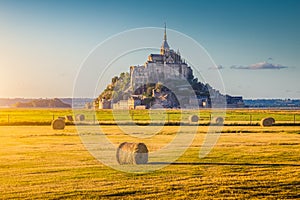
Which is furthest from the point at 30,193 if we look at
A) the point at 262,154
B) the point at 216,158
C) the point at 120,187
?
the point at 262,154

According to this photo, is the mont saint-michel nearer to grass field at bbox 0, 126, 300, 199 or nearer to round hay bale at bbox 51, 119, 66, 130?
round hay bale at bbox 51, 119, 66, 130

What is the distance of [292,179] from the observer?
64.3 ft

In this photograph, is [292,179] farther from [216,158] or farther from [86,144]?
[86,144]

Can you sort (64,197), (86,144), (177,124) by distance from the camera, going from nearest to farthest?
(64,197), (86,144), (177,124)

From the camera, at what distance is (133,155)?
23547 mm

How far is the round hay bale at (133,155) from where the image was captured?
23.5 metres

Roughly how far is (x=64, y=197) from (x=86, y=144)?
60.3 ft

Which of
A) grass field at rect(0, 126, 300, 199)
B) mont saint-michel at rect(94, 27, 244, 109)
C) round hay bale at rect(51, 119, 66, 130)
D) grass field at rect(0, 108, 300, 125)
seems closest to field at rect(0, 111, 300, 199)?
grass field at rect(0, 126, 300, 199)

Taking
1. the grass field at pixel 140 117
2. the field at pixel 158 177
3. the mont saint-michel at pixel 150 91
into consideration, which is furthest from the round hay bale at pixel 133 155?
the mont saint-michel at pixel 150 91

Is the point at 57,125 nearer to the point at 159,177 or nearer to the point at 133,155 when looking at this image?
the point at 133,155

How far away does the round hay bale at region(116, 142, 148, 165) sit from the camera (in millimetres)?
23516

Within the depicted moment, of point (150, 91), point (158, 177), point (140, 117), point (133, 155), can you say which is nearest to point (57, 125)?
point (133, 155)

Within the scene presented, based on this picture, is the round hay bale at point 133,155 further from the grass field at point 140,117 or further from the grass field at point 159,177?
the grass field at point 140,117

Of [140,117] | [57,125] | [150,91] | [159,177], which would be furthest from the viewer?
[150,91]
